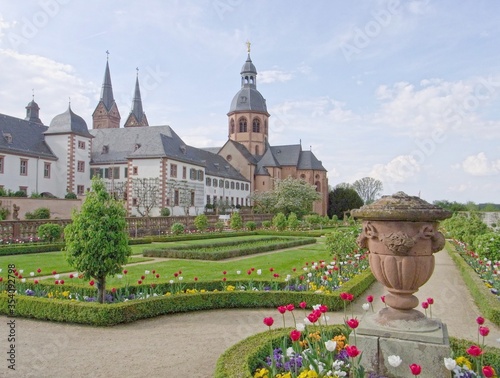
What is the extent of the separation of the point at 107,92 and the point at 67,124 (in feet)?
104

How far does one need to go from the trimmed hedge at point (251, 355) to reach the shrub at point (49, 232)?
18.1 metres

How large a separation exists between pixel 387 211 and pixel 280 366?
2073mm

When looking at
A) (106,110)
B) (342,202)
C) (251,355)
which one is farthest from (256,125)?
(251,355)

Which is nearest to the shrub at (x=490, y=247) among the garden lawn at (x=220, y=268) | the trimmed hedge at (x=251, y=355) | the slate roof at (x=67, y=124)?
the garden lawn at (x=220, y=268)

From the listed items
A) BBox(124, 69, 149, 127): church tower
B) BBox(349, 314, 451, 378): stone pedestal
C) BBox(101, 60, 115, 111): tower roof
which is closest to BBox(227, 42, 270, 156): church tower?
BBox(124, 69, 149, 127): church tower

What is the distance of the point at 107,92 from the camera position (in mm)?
71812

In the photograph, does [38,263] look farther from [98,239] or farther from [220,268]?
[98,239]

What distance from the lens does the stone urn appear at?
4.26 metres

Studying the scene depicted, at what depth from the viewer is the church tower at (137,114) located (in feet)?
243

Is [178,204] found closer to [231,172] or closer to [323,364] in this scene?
[231,172]

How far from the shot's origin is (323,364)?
4117 millimetres

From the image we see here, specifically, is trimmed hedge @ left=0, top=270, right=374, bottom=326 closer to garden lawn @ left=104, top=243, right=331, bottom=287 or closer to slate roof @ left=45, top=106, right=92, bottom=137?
garden lawn @ left=104, top=243, right=331, bottom=287

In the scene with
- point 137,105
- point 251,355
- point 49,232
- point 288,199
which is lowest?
point 251,355

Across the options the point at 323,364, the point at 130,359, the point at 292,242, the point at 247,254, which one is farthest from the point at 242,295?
the point at 292,242
